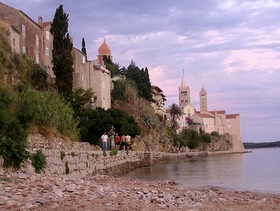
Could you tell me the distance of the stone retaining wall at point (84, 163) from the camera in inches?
745

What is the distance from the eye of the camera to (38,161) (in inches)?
688

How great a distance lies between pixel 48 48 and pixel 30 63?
40.3 ft

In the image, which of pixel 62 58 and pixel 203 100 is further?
pixel 203 100

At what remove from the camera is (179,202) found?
11594mm

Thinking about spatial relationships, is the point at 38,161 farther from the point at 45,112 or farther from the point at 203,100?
the point at 203,100

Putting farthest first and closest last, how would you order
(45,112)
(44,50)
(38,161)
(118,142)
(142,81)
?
(142,81) → (44,50) → (118,142) → (45,112) → (38,161)

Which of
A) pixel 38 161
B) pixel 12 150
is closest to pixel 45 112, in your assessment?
pixel 38 161

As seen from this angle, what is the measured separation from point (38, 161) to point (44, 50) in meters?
37.0

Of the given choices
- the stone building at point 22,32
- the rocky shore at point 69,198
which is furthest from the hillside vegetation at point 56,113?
the rocky shore at point 69,198

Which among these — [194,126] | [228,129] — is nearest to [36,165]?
[194,126]

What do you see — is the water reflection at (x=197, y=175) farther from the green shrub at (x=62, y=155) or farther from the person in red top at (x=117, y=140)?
the green shrub at (x=62, y=155)

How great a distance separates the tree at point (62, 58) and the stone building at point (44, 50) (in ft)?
11.0

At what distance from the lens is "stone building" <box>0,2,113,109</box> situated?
44.3m

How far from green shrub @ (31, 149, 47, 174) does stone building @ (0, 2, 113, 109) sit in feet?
82.0
